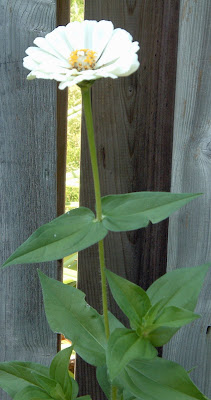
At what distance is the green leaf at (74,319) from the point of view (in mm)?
1013

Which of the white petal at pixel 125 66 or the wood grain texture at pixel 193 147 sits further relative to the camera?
the wood grain texture at pixel 193 147

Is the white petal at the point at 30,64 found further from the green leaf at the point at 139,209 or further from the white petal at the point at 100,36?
the green leaf at the point at 139,209

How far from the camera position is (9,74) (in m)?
1.16

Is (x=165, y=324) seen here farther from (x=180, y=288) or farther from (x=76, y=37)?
(x=76, y=37)

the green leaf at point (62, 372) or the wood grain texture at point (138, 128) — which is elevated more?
the wood grain texture at point (138, 128)

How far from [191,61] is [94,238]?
1.81ft

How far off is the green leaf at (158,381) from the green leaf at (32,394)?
0.14m

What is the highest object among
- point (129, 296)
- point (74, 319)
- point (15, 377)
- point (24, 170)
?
point (24, 170)

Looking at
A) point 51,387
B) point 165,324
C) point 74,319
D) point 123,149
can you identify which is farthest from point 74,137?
point 165,324

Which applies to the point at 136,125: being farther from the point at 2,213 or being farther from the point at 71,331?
the point at 71,331

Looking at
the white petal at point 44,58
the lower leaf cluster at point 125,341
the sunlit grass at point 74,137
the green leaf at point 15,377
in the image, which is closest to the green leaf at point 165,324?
the lower leaf cluster at point 125,341

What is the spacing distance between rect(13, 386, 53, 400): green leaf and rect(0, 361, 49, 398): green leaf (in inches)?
2.6

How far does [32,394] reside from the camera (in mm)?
968

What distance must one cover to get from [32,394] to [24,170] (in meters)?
0.48
